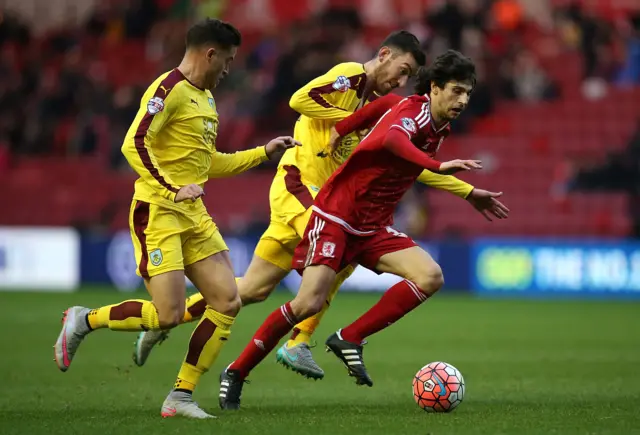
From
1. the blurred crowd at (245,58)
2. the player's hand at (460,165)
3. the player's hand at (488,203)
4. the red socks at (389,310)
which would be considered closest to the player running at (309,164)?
the red socks at (389,310)

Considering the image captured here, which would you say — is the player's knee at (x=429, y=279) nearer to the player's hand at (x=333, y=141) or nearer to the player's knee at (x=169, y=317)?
the player's hand at (x=333, y=141)

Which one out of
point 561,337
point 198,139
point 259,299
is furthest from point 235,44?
point 561,337

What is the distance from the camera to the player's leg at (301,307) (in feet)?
23.3

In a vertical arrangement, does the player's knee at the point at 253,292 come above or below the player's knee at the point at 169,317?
below

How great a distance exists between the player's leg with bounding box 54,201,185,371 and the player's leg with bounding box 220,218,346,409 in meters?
0.60

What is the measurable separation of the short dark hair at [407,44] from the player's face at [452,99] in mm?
893

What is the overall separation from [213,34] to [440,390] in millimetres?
2579

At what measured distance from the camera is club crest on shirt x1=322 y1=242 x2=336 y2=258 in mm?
7175

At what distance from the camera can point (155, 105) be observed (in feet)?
22.0

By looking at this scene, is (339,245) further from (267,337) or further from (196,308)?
(196,308)

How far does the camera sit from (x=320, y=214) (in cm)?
737

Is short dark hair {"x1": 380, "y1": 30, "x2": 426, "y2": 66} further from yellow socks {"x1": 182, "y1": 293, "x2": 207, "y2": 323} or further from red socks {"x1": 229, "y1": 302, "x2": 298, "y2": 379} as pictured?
yellow socks {"x1": 182, "y1": 293, "x2": 207, "y2": 323}

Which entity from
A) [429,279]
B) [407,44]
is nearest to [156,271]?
[429,279]

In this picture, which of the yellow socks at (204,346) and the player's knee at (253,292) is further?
the player's knee at (253,292)
